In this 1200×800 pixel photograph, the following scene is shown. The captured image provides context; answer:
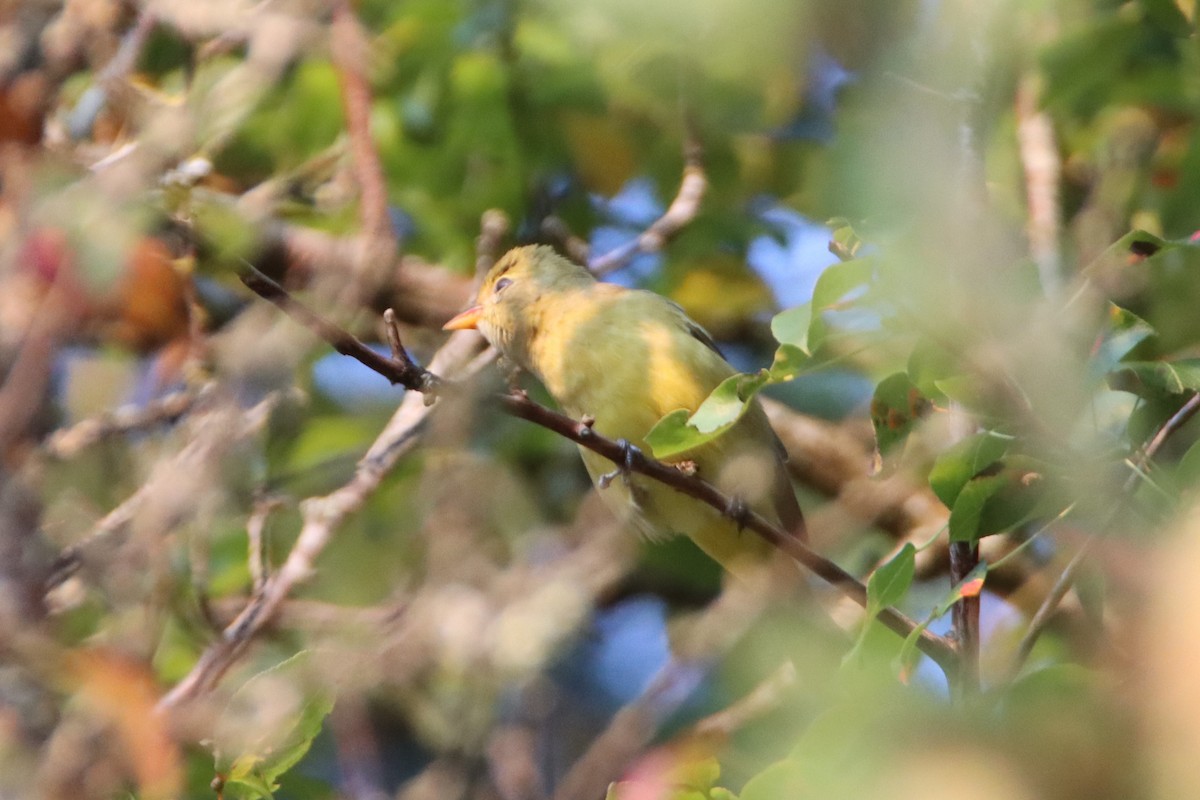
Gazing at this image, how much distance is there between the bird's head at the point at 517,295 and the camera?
392 centimetres

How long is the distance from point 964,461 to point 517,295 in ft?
7.66

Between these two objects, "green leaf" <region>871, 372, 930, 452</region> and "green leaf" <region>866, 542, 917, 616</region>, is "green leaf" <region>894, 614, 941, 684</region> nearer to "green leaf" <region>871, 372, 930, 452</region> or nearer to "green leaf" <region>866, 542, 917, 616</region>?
"green leaf" <region>866, 542, 917, 616</region>

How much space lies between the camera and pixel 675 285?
15.3 ft

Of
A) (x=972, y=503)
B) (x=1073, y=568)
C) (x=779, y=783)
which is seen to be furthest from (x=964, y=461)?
(x=779, y=783)

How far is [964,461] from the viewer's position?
179 cm

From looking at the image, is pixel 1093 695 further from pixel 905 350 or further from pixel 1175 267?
pixel 1175 267

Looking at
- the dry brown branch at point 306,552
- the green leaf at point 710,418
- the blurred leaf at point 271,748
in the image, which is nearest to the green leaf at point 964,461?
the green leaf at point 710,418

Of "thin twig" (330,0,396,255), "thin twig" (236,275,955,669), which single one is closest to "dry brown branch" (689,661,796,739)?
"thin twig" (236,275,955,669)

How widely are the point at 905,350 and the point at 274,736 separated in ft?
3.56

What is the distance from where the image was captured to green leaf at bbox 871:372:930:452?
6.94 ft

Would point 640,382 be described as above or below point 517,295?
above

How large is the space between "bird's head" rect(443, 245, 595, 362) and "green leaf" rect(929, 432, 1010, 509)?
2.20m

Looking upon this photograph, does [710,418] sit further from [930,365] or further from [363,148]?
[363,148]

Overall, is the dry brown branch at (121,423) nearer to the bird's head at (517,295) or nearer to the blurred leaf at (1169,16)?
the bird's head at (517,295)
